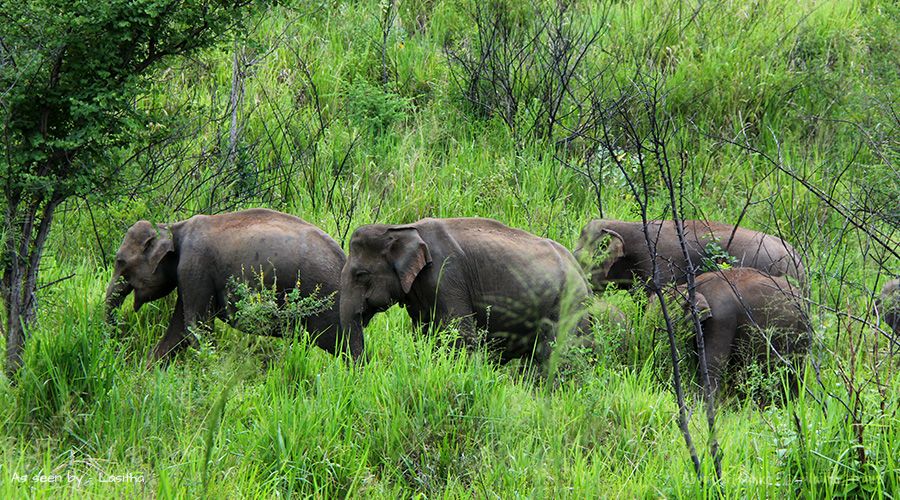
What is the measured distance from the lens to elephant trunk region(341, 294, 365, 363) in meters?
6.57

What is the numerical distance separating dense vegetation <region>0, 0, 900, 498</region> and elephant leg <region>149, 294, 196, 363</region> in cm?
10

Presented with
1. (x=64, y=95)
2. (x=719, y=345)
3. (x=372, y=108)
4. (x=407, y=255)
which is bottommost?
(x=719, y=345)

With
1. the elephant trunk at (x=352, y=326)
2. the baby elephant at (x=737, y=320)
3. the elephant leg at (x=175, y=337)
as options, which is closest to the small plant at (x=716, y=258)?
the baby elephant at (x=737, y=320)

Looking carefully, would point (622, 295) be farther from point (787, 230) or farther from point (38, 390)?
A: point (38, 390)

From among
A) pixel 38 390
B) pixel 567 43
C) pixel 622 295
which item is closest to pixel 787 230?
pixel 622 295

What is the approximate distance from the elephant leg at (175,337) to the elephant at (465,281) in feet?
3.44

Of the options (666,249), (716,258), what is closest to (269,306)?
(666,249)

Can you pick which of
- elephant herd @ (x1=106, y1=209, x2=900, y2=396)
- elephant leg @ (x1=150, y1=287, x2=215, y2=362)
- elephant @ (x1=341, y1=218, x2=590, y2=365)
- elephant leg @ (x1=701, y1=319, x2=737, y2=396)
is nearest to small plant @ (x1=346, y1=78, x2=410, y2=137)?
elephant herd @ (x1=106, y1=209, x2=900, y2=396)

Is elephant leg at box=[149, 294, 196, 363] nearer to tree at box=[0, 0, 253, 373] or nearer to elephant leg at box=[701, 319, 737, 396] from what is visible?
tree at box=[0, 0, 253, 373]

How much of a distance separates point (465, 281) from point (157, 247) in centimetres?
189

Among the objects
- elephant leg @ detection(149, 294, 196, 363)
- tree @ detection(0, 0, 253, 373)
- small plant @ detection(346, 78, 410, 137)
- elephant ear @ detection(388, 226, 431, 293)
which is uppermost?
tree @ detection(0, 0, 253, 373)

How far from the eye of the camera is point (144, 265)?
683 cm

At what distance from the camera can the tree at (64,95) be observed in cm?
572

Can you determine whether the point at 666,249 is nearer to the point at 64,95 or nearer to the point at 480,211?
the point at 480,211
